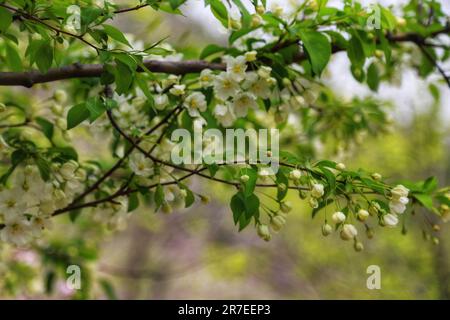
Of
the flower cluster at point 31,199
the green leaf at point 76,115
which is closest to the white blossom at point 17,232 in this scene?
the flower cluster at point 31,199

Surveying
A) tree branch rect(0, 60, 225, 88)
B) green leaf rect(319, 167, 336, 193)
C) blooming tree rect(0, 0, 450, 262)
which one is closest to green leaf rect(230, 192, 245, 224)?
blooming tree rect(0, 0, 450, 262)

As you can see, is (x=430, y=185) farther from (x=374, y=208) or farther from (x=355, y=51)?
(x=355, y=51)

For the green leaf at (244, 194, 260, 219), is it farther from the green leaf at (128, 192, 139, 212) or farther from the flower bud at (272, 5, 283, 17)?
the flower bud at (272, 5, 283, 17)

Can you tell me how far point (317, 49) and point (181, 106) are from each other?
391mm

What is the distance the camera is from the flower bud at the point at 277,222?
4.39 feet

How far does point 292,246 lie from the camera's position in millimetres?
5855

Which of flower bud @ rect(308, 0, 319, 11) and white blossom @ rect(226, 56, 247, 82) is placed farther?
flower bud @ rect(308, 0, 319, 11)

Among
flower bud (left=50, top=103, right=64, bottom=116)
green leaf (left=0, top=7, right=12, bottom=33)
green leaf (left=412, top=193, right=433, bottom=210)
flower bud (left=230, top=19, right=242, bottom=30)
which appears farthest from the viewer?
flower bud (left=50, top=103, right=64, bottom=116)

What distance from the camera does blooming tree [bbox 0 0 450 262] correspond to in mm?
1209

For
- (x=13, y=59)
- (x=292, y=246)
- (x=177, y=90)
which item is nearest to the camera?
(x=177, y=90)

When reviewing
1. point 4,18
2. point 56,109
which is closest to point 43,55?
point 4,18

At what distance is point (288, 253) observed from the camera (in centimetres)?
581

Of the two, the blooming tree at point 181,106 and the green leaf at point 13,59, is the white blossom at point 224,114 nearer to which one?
the blooming tree at point 181,106
